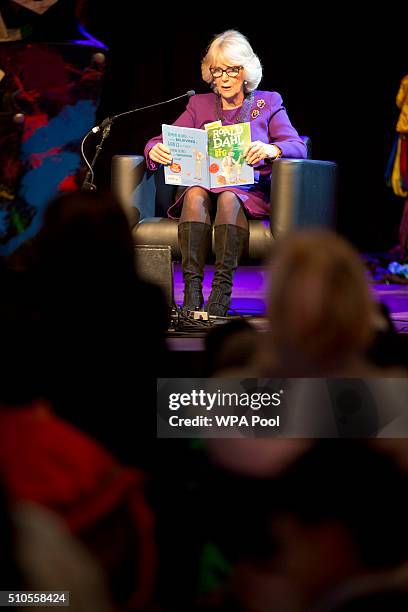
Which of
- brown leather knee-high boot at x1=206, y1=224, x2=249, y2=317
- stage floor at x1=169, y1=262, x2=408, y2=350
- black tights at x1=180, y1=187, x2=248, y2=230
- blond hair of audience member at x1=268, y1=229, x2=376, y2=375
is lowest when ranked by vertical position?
stage floor at x1=169, y1=262, x2=408, y2=350

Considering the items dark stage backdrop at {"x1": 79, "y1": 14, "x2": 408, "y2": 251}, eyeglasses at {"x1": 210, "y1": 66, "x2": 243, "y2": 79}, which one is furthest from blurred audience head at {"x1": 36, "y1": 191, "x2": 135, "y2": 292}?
dark stage backdrop at {"x1": 79, "y1": 14, "x2": 408, "y2": 251}

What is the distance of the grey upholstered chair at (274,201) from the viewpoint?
139 inches

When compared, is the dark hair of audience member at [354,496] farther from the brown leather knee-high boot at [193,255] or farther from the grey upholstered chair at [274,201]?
the grey upholstered chair at [274,201]

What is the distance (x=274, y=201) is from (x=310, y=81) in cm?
311

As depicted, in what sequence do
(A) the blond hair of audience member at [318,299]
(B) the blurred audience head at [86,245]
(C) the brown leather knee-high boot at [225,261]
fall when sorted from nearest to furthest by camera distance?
(A) the blond hair of audience member at [318,299] → (B) the blurred audience head at [86,245] → (C) the brown leather knee-high boot at [225,261]

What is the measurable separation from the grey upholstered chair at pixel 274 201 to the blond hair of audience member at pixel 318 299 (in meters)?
2.26

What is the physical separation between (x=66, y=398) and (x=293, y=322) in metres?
0.47

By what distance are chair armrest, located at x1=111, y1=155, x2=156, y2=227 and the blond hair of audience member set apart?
2569 millimetres

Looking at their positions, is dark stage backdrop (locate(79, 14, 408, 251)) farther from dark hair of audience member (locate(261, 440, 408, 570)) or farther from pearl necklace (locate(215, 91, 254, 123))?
dark hair of audience member (locate(261, 440, 408, 570))

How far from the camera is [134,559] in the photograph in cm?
136

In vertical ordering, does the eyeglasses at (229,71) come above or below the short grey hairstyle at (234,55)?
below

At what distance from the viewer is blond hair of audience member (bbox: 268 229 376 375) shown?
1246 mm

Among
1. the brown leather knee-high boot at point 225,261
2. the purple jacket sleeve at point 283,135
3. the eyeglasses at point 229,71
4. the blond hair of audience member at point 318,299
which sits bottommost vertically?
the brown leather knee-high boot at point 225,261

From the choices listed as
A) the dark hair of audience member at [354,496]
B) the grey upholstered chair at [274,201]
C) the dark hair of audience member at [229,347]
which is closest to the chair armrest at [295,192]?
the grey upholstered chair at [274,201]
